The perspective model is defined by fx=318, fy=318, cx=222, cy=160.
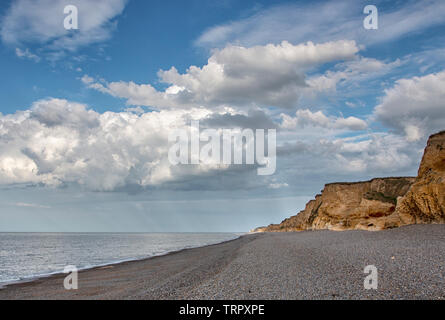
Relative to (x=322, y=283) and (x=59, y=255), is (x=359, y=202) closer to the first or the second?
(x=59, y=255)

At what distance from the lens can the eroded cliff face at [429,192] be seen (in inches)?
1033

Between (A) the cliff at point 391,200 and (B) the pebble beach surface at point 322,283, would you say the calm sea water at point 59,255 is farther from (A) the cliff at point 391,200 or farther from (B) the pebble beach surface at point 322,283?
(A) the cliff at point 391,200

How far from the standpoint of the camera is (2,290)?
19.8 meters

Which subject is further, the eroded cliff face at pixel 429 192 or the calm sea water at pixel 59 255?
the calm sea water at pixel 59 255

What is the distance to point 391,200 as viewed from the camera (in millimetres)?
45594

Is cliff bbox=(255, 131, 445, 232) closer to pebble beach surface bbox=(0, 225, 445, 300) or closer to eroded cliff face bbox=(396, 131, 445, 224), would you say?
eroded cliff face bbox=(396, 131, 445, 224)

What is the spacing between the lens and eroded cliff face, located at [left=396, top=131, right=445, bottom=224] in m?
26.2

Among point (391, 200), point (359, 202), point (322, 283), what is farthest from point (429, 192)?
point (359, 202)

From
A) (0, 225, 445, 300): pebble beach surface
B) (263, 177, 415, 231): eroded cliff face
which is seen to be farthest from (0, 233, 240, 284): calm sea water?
(263, 177, 415, 231): eroded cliff face

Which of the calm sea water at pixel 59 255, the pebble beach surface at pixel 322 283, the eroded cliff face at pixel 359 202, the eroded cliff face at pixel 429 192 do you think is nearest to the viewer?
the pebble beach surface at pixel 322 283

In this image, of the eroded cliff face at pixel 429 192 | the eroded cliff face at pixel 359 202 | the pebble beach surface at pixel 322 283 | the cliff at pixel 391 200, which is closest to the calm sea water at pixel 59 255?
the pebble beach surface at pixel 322 283

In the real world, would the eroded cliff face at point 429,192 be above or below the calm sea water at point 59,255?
above

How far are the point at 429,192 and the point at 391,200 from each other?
779 inches
